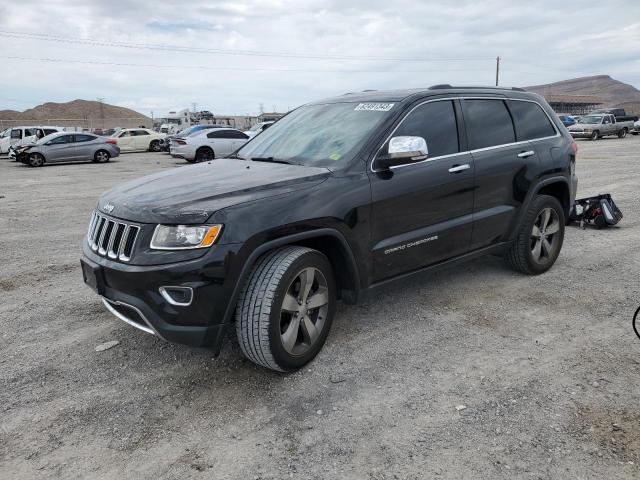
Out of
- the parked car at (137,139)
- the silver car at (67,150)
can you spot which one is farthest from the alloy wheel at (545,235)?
the parked car at (137,139)

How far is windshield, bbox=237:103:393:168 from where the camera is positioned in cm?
376

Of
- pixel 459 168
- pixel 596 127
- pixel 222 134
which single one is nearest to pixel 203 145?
pixel 222 134

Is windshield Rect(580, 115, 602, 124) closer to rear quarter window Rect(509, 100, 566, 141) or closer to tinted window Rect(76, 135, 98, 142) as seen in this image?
tinted window Rect(76, 135, 98, 142)

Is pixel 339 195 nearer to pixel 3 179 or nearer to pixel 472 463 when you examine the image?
pixel 472 463

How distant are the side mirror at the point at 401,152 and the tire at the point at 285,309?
827mm

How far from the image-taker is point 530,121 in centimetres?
511

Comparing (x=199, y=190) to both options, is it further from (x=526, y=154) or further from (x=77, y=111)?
(x=77, y=111)

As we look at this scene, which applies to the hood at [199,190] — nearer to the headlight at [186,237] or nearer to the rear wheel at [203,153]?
the headlight at [186,237]

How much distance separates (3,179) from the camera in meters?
15.9

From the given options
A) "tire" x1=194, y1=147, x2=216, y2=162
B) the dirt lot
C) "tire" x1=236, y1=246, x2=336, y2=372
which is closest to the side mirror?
"tire" x1=236, y1=246, x2=336, y2=372

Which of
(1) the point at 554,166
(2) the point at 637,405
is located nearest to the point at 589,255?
(1) the point at 554,166

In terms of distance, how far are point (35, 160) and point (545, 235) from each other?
21382mm

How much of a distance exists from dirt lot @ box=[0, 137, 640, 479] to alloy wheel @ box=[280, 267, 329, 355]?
0.23m

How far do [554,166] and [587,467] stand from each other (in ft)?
11.1
